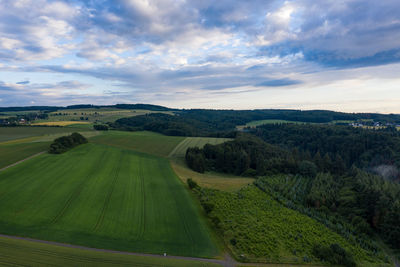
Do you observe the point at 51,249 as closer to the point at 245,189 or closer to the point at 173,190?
the point at 173,190

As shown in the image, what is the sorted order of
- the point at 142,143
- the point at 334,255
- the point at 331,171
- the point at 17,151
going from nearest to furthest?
1. the point at 334,255
2. the point at 17,151
3. the point at 331,171
4. the point at 142,143

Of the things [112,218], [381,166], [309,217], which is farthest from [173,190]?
[381,166]

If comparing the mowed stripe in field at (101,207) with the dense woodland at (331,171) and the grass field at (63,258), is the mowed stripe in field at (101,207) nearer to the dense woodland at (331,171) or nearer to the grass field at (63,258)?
the grass field at (63,258)

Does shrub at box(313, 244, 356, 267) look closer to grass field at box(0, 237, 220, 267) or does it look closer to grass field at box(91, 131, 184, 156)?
grass field at box(0, 237, 220, 267)

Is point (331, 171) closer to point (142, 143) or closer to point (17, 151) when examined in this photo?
point (142, 143)

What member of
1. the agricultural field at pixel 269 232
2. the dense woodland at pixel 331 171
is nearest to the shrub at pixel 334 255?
the agricultural field at pixel 269 232

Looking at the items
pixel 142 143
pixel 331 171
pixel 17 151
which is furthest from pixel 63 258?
pixel 331 171

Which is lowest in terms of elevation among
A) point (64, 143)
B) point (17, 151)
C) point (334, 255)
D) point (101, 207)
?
point (334, 255)
